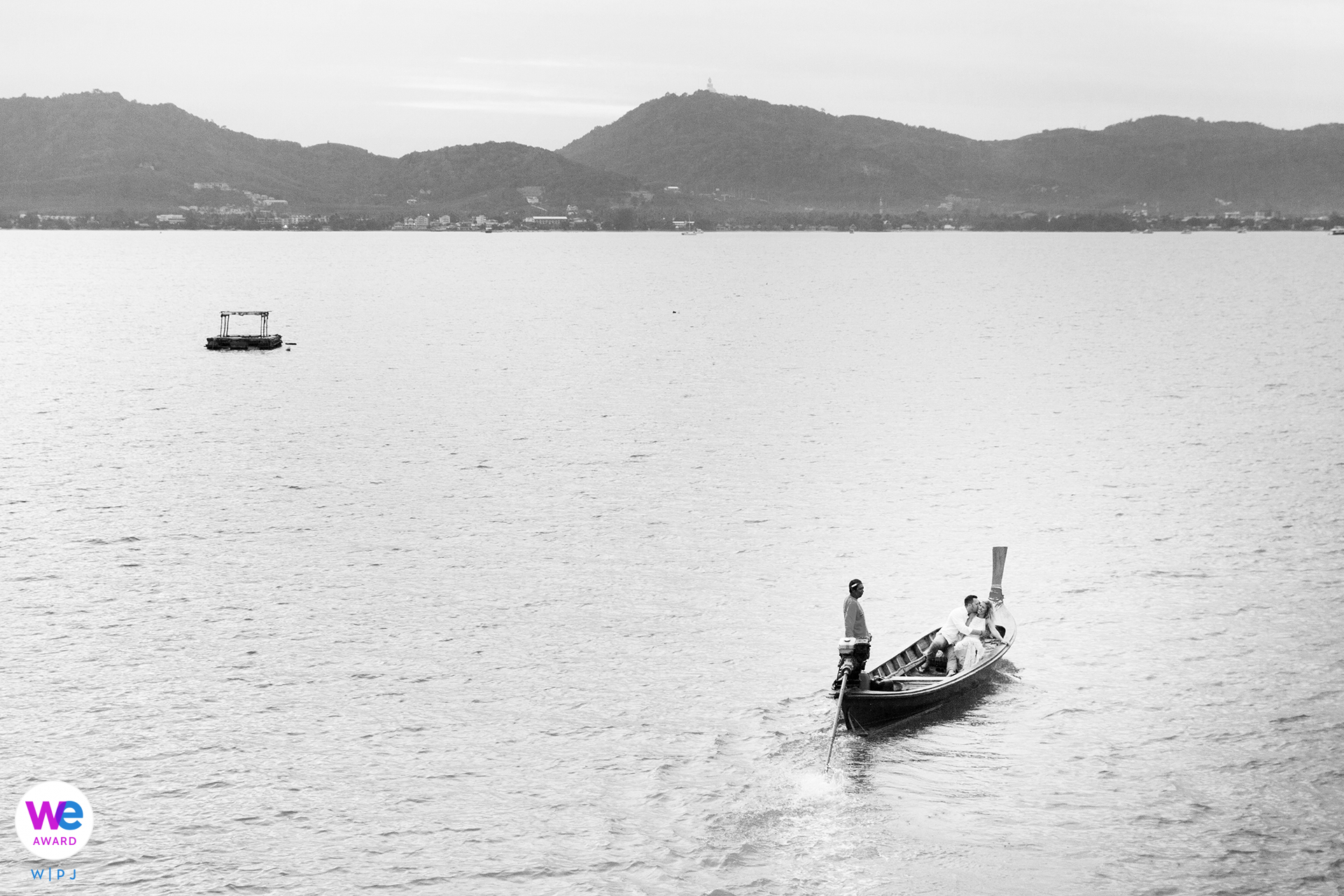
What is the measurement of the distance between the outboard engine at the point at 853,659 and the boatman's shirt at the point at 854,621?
21 cm

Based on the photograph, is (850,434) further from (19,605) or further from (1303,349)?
(1303,349)

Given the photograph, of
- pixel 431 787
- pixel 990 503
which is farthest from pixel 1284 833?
pixel 990 503

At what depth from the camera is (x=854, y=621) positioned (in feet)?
111

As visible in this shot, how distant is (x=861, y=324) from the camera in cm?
18238

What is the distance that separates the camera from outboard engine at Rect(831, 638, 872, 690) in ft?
109

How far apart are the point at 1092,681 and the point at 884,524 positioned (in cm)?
2003

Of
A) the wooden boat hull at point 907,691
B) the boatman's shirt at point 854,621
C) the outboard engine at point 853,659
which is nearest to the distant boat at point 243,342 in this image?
the wooden boat hull at point 907,691

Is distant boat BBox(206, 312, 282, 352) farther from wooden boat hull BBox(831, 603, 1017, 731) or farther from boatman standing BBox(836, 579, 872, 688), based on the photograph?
boatman standing BBox(836, 579, 872, 688)

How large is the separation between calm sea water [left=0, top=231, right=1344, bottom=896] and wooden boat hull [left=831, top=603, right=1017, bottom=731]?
2.70ft

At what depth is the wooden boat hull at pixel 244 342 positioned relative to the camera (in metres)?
130

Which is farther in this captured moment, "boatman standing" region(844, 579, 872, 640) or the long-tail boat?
"boatman standing" region(844, 579, 872, 640)

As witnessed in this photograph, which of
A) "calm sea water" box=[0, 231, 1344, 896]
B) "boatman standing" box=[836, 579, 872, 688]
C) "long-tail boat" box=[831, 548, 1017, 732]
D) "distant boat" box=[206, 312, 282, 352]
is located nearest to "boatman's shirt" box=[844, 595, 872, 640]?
"boatman standing" box=[836, 579, 872, 688]

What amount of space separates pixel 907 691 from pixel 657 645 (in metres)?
10.2

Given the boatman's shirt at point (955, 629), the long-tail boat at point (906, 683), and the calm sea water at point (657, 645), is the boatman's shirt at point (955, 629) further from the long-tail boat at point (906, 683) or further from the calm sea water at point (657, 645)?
the calm sea water at point (657, 645)
